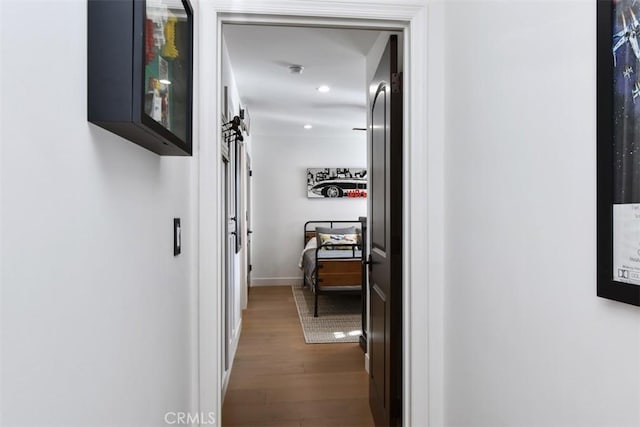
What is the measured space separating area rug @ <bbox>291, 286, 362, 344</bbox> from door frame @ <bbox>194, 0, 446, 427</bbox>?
2365 millimetres

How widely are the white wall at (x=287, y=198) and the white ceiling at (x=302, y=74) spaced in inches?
34.0

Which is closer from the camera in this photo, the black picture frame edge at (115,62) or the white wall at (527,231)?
the black picture frame edge at (115,62)

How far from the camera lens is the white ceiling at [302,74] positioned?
2.96 metres

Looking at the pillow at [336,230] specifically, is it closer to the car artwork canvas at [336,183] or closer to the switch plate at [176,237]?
the car artwork canvas at [336,183]

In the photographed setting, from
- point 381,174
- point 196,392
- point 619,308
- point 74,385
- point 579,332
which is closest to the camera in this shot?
point 74,385

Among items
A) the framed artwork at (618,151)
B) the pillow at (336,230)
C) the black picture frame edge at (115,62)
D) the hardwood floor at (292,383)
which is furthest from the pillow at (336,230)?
the black picture frame edge at (115,62)

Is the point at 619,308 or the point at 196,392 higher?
the point at 619,308

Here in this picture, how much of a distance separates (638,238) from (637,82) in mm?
265

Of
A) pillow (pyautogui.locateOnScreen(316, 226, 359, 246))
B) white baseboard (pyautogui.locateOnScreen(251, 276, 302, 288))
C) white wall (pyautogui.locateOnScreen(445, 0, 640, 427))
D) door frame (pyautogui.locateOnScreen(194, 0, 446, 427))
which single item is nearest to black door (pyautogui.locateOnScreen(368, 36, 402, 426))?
door frame (pyautogui.locateOnScreen(194, 0, 446, 427))

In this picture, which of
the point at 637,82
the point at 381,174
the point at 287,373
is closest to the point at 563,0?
the point at 637,82

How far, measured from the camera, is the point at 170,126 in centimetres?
95

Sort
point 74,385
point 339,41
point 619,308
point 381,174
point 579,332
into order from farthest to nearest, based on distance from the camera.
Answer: point 339,41
point 381,174
point 579,332
point 619,308
point 74,385

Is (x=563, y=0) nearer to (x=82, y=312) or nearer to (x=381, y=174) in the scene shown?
(x=82, y=312)

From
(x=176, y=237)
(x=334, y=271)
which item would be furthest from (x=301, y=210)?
(x=176, y=237)
